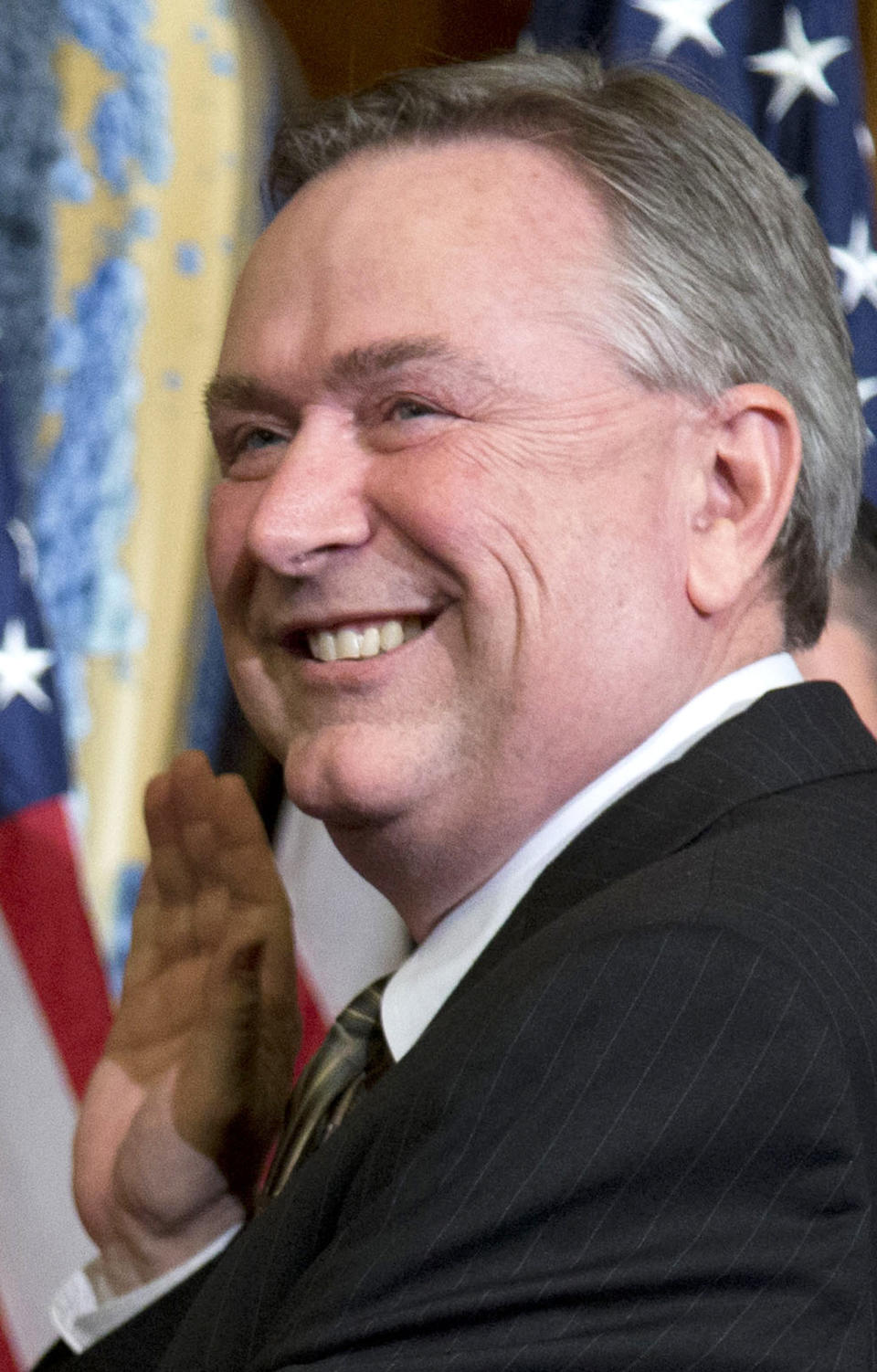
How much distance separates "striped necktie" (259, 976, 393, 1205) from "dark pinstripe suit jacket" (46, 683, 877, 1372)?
12.0 inches

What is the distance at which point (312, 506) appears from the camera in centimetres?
108

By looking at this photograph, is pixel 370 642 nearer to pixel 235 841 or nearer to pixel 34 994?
pixel 235 841

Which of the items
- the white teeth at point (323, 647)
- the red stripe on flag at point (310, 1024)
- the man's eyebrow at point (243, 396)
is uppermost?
the man's eyebrow at point (243, 396)

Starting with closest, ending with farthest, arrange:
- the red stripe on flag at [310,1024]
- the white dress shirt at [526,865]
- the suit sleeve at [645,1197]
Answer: the suit sleeve at [645,1197]
the white dress shirt at [526,865]
the red stripe on flag at [310,1024]

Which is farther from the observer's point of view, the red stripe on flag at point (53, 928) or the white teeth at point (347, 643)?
the red stripe on flag at point (53, 928)

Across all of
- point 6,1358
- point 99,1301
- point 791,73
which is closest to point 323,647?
point 99,1301

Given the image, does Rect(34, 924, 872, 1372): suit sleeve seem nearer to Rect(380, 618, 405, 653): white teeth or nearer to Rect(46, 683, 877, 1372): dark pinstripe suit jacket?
Rect(46, 683, 877, 1372): dark pinstripe suit jacket

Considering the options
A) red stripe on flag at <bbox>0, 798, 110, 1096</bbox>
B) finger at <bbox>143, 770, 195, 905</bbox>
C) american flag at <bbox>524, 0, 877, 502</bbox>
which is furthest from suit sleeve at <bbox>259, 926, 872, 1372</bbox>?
american flag at <bbox>524, 0, 877, 502</bbox>

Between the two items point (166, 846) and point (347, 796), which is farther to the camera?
point (166, 846)

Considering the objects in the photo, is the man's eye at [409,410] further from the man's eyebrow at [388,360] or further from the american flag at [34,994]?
the american flag at [34,994]

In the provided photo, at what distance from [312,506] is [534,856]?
0.27m

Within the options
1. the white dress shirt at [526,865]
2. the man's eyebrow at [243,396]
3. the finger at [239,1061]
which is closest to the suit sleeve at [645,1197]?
the white dress shirt at [526,865]

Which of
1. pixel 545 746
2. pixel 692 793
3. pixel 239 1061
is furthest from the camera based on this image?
pixel 239 1061

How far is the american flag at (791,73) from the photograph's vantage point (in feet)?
7.36
